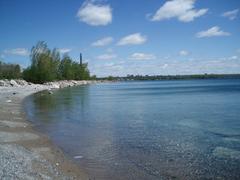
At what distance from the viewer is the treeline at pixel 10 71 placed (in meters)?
126

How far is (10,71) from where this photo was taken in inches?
5128

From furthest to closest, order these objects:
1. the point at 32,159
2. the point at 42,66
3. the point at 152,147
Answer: the point at 42,66 → the point at 152,147 → the point at 32,159

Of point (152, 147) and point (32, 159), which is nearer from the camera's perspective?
point (32, 159)

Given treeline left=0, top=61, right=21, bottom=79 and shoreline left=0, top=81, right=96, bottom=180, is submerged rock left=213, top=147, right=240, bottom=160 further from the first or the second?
treeline left=0, top=61, right=21, bottom=79

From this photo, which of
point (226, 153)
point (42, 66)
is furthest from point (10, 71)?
point (226, 153)

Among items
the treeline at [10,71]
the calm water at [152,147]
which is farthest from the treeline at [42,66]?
the calm water at [152,147]

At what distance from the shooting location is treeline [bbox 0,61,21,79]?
126500mm

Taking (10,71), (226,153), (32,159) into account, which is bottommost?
(226,153)

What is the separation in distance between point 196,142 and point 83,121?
1237 centimetres

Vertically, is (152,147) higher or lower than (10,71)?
lower

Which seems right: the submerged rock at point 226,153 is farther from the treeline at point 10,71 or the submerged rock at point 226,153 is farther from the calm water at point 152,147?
the treeline at point 10,71

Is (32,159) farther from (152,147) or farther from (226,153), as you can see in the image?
(226,153)

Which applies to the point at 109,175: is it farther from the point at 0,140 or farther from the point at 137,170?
the point at 0,140

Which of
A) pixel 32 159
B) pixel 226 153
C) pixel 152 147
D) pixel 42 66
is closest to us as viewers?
pixel 32 159
